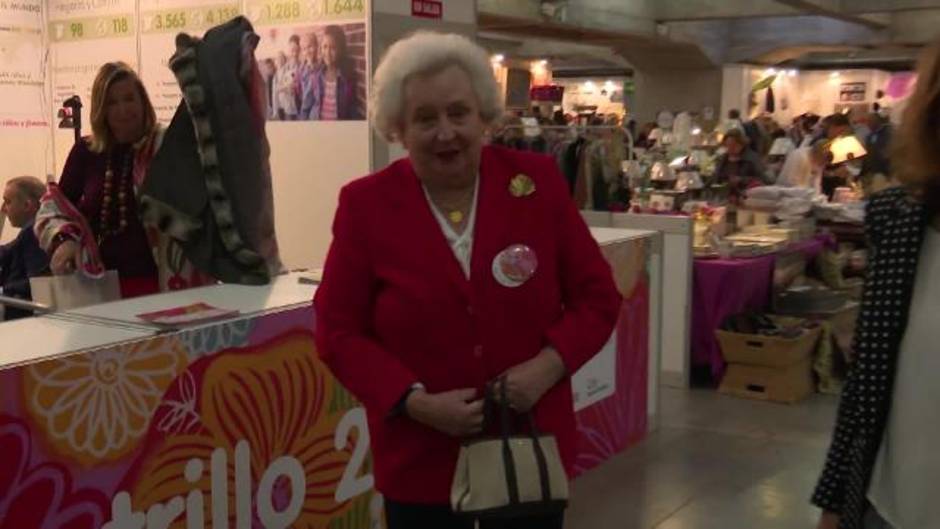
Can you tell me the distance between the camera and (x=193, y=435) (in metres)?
2.52

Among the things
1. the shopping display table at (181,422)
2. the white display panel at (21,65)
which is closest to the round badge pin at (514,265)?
the shopping display table at (181,422)

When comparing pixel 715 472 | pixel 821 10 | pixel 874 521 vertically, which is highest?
pixel 821 10

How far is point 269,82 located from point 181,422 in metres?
2.69

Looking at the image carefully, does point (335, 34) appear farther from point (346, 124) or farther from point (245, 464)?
point (245, 464)

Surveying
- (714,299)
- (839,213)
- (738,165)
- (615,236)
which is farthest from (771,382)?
(738,165)

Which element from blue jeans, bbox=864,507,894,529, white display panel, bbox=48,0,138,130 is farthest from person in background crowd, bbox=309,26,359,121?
blue jeans, bbox=864,507,894,529

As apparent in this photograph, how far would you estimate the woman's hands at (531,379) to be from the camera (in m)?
1.72

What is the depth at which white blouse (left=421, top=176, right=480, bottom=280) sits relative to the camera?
1.77 meters

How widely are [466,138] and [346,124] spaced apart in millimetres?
2937

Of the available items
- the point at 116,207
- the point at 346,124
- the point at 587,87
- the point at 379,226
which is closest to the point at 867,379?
the point at 379,226

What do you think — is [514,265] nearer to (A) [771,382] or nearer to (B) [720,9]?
(A) [771,382]

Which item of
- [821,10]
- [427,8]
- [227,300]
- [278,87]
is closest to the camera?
[227,300]

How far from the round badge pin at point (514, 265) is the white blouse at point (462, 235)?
49 millimetres

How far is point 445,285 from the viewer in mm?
1733
